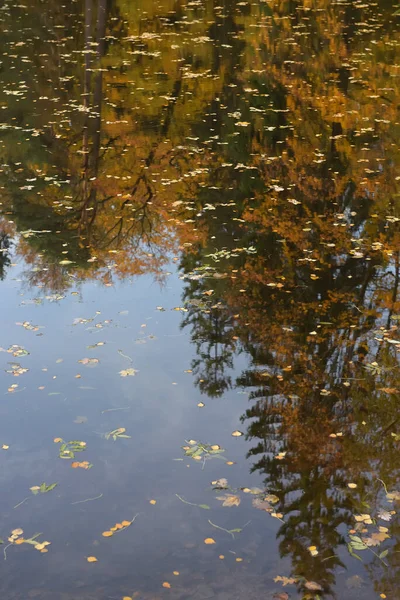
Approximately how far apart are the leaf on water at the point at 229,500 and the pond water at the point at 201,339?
0.12 ft

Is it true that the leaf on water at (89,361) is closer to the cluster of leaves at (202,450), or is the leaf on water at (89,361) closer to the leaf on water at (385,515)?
the cluster of leaves at (202,450)

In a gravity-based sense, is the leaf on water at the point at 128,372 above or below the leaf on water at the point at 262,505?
above

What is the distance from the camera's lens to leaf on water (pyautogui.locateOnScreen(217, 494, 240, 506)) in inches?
230

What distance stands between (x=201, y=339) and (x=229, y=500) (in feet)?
9.57

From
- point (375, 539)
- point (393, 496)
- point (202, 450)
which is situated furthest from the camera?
point (202, 450)

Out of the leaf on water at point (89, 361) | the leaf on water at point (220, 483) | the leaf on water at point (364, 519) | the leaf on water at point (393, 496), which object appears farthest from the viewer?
the leaf on water at point (89, 361)

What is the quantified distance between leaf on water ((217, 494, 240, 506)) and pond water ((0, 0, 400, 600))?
38 millimetres

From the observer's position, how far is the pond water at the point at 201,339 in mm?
5406

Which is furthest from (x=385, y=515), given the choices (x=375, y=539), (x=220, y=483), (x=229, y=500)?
(x=220, y=483)

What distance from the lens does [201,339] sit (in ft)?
27.9

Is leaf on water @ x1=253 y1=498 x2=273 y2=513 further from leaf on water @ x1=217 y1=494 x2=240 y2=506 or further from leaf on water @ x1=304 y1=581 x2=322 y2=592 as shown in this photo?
leaf on water @ x1=304 y1=581 x2=322 y2=592

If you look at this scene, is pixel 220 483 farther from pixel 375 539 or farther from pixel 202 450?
pixel 375 539

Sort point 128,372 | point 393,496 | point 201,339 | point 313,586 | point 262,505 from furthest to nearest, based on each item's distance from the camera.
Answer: point 201,339, point 128,372, point 393,496, point 262,505, point 313,586

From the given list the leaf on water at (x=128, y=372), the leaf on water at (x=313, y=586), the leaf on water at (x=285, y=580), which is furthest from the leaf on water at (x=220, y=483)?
the leaf on water at (x=128, y=372)
